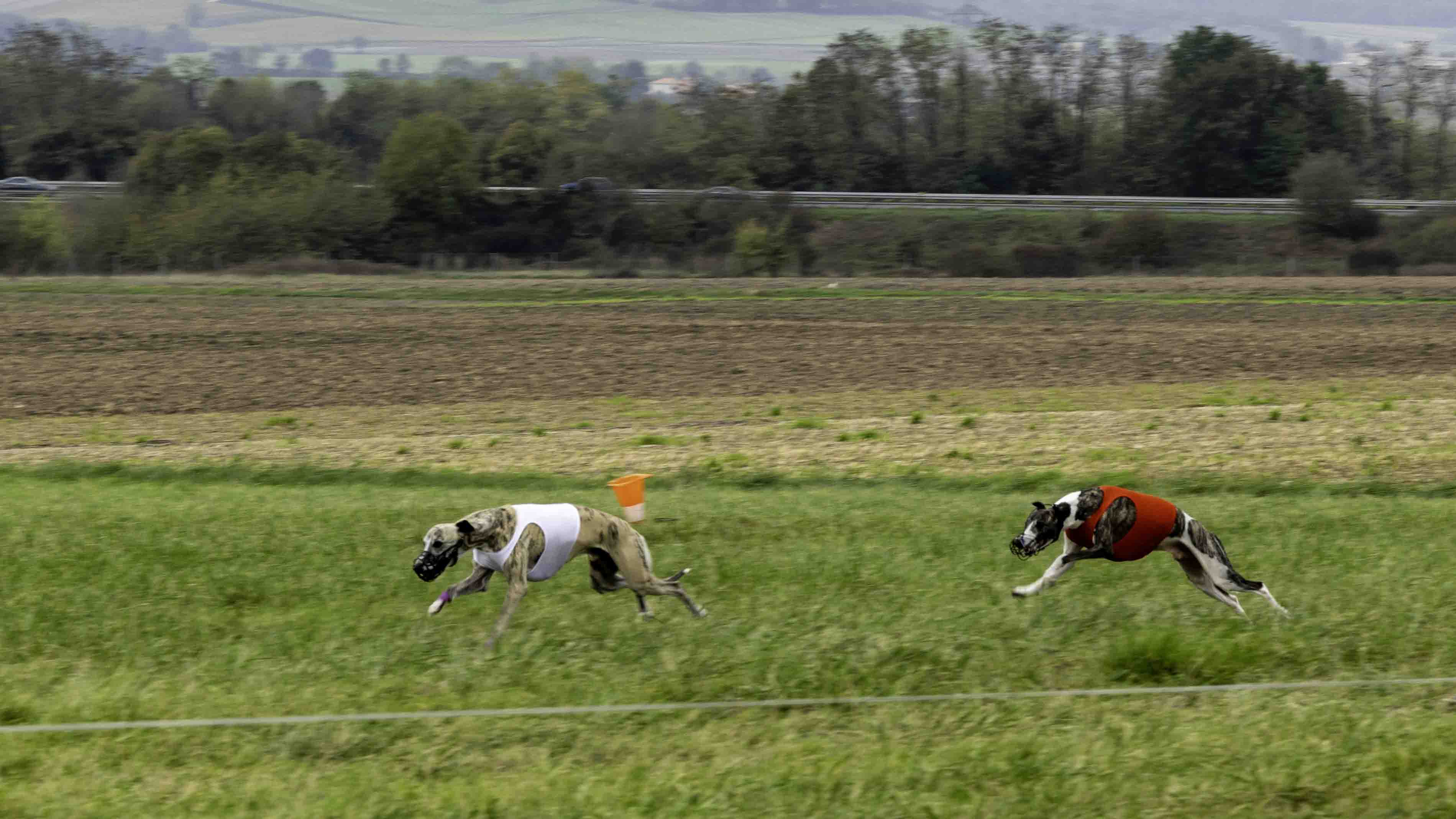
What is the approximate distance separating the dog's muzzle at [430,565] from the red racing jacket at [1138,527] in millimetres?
3752

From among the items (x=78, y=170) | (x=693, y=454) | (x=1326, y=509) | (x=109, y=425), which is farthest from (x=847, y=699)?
(x=78, y=170)

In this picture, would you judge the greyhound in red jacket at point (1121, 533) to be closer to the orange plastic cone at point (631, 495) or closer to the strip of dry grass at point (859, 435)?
the orange plastic cone at point (631, 495)

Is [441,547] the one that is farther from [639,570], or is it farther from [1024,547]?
[1024,547]

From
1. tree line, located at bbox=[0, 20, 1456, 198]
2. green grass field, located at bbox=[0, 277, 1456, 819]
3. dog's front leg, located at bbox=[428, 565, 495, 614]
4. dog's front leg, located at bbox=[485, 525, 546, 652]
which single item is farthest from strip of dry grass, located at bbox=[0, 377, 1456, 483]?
tree line, located at bbox=[0, 20, 1456, 198]

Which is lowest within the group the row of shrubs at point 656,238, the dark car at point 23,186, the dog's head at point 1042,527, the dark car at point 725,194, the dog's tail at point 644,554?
the row of shrubs at point 656,238

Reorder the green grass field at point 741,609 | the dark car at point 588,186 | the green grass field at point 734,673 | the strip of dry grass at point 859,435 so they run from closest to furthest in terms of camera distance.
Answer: the green grass field at point 734,673 → the green grass field at point 741,609 → the strip of dry grass at point 859,435 → the dark car at point 588,186

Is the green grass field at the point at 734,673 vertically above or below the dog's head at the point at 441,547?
below

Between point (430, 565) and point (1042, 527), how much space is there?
367 centimetres

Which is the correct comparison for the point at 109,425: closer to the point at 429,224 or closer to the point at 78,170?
the point at 429,224

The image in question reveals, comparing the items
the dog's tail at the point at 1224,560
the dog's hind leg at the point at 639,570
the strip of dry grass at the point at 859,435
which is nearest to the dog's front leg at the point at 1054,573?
the dog's tail at the point at 1224,560

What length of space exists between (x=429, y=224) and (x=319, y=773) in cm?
6122

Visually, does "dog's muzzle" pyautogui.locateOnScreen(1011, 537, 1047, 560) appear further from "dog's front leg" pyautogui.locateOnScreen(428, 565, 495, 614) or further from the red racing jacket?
"dog's front leg" pyautogui.locateOnScreen(428, 565, 495, 614)

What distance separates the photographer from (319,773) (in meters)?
6.55

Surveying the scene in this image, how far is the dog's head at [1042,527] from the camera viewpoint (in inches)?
328
